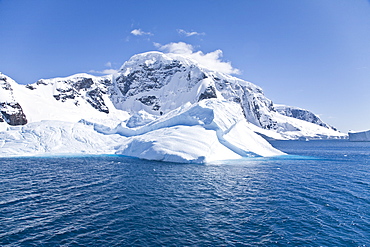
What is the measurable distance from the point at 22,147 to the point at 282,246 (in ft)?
138

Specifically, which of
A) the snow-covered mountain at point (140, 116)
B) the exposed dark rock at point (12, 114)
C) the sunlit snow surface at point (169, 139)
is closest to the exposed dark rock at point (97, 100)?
the snow-covered mountain at point (140, 116)

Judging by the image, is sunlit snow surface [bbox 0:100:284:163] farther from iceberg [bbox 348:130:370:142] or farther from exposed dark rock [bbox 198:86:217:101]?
iceberg [bbox 348:130:370:142]

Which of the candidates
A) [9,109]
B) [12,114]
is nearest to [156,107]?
[12,114]

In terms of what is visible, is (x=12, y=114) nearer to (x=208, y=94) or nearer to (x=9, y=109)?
(x=9, y=109)

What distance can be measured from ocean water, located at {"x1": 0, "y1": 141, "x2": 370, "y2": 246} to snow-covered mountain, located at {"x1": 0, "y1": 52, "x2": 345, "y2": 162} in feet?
38.7

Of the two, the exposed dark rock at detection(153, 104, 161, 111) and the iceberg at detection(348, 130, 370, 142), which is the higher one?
the exposed dark rock at detection(153, 104, 161, 111)

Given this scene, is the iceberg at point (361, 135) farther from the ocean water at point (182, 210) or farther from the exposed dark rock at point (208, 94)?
the ocean water at point (182, 210)

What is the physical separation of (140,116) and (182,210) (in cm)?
3976

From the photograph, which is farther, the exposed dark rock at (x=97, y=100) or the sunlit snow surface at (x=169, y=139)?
the exposed dark rock at (x=97, y=100)

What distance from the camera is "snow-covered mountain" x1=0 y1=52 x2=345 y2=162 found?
36.1 metres

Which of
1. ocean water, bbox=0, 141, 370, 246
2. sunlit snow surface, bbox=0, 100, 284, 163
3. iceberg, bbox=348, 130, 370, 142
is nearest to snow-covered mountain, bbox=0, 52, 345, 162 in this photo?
sunlit snow surface, bbox=0, 100, 284, 163

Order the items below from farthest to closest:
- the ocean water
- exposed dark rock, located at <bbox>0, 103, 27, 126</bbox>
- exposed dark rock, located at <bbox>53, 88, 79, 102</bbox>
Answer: exposed dark rock, located at <bbox>53, 88, 79, 102</bbox> → exposed dark rock, located at <bbox>0, 103, 27, 126</bbox> → the ocean water

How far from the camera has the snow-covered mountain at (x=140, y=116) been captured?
3612cm

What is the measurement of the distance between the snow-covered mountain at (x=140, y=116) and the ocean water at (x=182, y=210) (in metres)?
11.8
